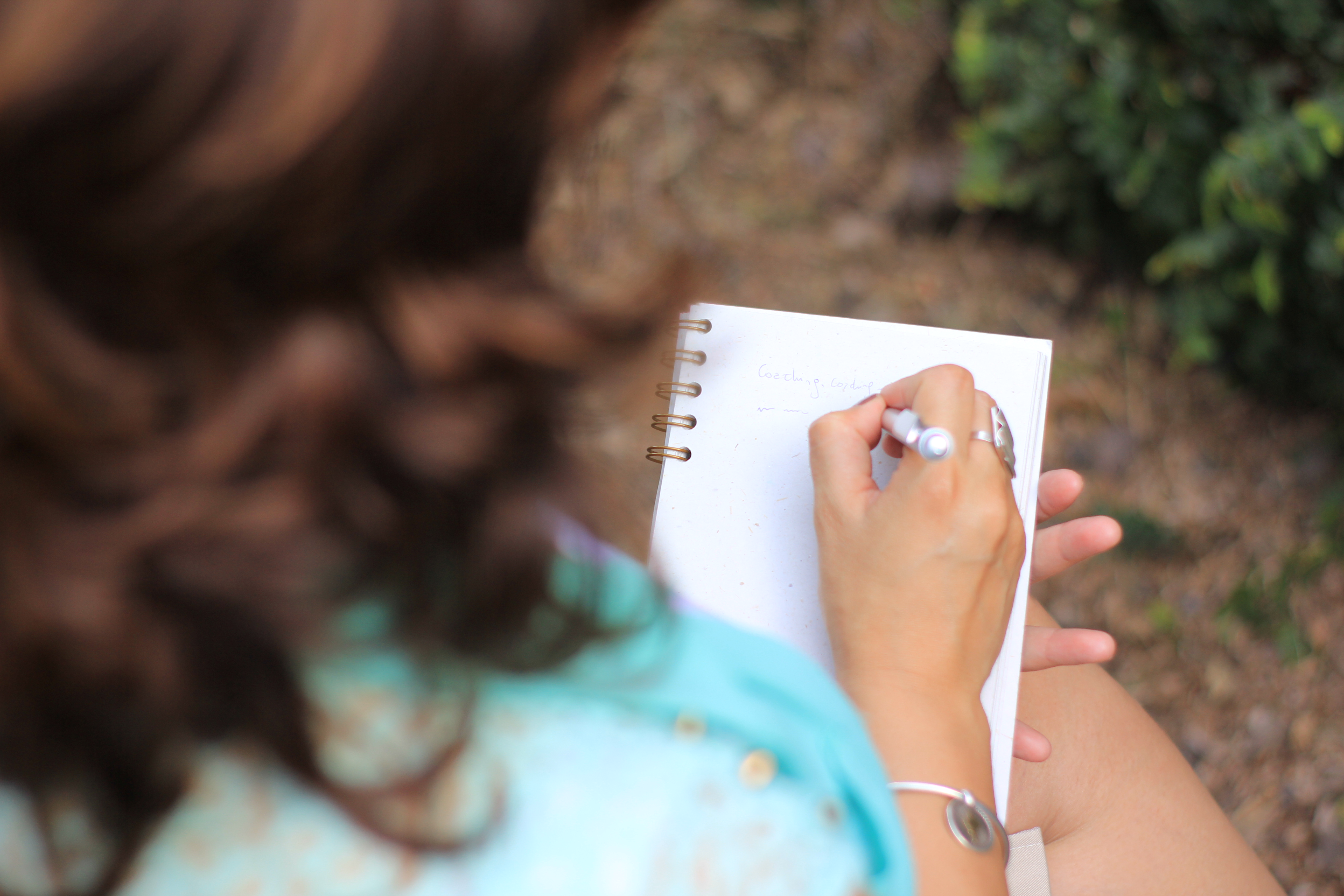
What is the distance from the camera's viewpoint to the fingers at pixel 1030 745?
93 cm

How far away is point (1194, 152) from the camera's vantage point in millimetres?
1503

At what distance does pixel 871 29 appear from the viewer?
196cm

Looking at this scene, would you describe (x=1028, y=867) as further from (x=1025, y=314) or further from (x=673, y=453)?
(x=1025, y=314)

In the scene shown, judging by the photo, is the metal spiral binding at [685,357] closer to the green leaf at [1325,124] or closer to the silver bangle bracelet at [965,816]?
the silver bangle bracelet at [965,816]

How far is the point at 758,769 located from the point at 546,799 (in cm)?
12

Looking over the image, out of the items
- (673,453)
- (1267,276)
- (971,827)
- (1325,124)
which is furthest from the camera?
(1267,276)

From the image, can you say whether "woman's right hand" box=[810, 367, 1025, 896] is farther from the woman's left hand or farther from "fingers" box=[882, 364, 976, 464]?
the woman's left hand

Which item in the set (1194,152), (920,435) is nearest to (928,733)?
(920,435)

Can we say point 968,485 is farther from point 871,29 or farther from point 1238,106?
point 871,29

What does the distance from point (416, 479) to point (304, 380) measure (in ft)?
0.26

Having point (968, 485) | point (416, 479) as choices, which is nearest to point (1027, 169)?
point (968, 485)

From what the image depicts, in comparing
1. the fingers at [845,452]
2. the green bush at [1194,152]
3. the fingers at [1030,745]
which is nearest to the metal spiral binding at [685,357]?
the fingers at [845,452]

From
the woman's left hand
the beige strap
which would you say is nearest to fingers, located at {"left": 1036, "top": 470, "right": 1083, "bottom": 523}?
the woman's left hand

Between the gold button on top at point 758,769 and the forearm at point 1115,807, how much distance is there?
61 centimetres
